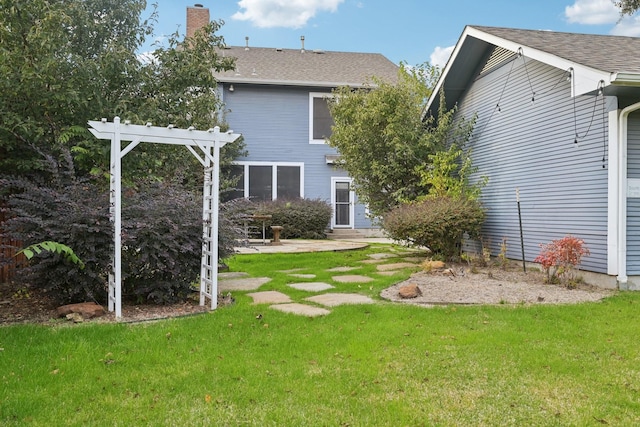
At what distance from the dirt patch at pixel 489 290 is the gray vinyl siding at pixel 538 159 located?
0.80 m

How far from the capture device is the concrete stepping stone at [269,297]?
603 cm

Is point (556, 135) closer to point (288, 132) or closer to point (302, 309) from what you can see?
point (302, 309)

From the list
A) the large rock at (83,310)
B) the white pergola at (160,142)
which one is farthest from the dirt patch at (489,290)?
the large rock at (83,310)

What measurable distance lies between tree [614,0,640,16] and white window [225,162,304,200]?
10589mm

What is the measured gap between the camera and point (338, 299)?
6176 millimetres

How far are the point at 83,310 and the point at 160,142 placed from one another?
6.23ft

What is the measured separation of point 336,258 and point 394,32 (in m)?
12.2

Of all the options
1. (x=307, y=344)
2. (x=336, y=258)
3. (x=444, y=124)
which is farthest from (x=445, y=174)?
(x=307, y=344)

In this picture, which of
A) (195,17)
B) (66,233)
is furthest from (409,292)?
(195,17)

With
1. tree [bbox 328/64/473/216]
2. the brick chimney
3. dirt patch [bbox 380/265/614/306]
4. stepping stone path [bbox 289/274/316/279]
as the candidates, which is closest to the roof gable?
tree [bbox 328/64/473/216]

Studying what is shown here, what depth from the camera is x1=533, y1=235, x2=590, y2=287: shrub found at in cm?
704

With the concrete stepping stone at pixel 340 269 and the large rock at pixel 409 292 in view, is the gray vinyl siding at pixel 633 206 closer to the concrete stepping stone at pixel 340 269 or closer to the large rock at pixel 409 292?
the large rock at pixel 409 292

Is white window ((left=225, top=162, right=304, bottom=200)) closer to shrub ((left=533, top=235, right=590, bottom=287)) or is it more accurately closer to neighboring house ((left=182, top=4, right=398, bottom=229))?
neighboring house ((left=182, top=4, right=398, bottom=229))

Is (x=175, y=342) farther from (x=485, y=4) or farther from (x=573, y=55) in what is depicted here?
(x=485, y=4)
